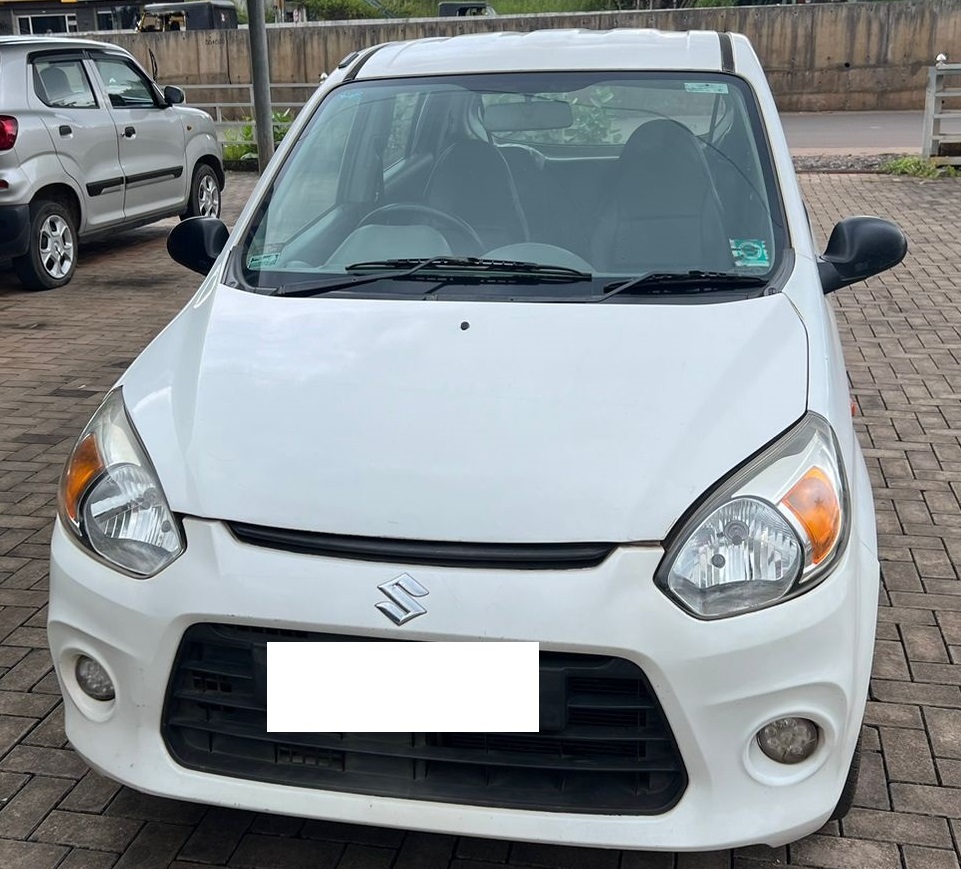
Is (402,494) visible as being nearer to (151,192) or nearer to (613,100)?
(613,100)

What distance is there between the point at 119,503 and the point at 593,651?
3.40 ft

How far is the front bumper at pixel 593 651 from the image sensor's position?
2.02 metres

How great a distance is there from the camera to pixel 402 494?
2.17m

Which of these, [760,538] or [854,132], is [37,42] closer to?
[760,538]

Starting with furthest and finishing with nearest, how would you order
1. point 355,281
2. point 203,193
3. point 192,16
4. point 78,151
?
1. point 192,16
2. point 203,193
3. point 78,151
4. point 355,281

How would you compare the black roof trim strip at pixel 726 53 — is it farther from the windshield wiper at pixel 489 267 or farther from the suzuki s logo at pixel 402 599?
the suzuki s logo at pixel 402 599

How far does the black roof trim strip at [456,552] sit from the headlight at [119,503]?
286 millimetres

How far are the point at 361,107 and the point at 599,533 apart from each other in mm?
2119

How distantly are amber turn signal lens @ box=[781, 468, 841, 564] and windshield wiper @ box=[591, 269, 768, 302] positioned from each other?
76 cm

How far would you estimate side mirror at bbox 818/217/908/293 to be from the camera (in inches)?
132

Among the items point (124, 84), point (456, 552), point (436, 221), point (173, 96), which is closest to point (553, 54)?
point (436, 221)

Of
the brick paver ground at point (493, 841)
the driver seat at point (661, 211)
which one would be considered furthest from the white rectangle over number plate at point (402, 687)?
the driver seat at point (661, 211)

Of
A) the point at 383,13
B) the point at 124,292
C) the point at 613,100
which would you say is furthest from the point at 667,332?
the point at 383,13

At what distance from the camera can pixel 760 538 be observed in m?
2.14
